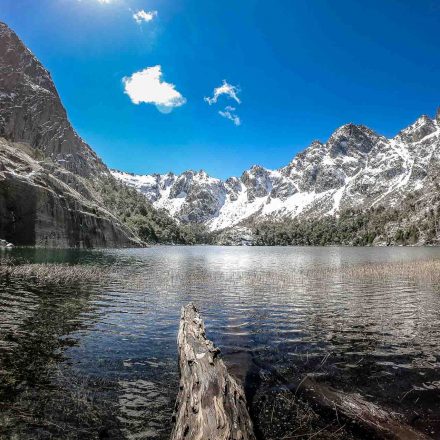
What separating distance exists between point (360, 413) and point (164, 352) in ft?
30.2

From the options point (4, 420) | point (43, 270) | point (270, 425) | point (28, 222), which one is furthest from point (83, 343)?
point (28, 222)

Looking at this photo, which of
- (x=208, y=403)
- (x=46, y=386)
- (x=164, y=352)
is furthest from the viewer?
(x=164, y=352)

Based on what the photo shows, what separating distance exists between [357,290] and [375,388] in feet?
88.0

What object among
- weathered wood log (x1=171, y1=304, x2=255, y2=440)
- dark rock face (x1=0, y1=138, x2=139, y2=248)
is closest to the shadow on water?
weathered wood log (x1=171, y1=304, x2=255, y2=440)

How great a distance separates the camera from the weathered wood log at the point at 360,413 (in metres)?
9.73

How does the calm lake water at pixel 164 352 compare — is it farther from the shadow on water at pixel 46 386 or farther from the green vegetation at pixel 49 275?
the green vegetation at pixel 49 275

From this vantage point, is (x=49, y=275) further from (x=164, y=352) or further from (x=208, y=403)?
(x=208, y=403)

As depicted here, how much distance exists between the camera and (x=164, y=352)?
17.0 m

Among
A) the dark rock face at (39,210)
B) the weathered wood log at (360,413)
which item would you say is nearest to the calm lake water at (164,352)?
the weathered wood log at (360,413)

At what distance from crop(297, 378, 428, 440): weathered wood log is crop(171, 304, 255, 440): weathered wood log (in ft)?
10.2

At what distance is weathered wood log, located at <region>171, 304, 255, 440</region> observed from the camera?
27.0 feet

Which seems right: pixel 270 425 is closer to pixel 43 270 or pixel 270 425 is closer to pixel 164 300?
pixel 164 300

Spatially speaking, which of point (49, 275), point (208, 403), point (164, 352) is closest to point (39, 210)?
point (49, 275)

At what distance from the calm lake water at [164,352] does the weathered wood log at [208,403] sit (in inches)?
56.1
